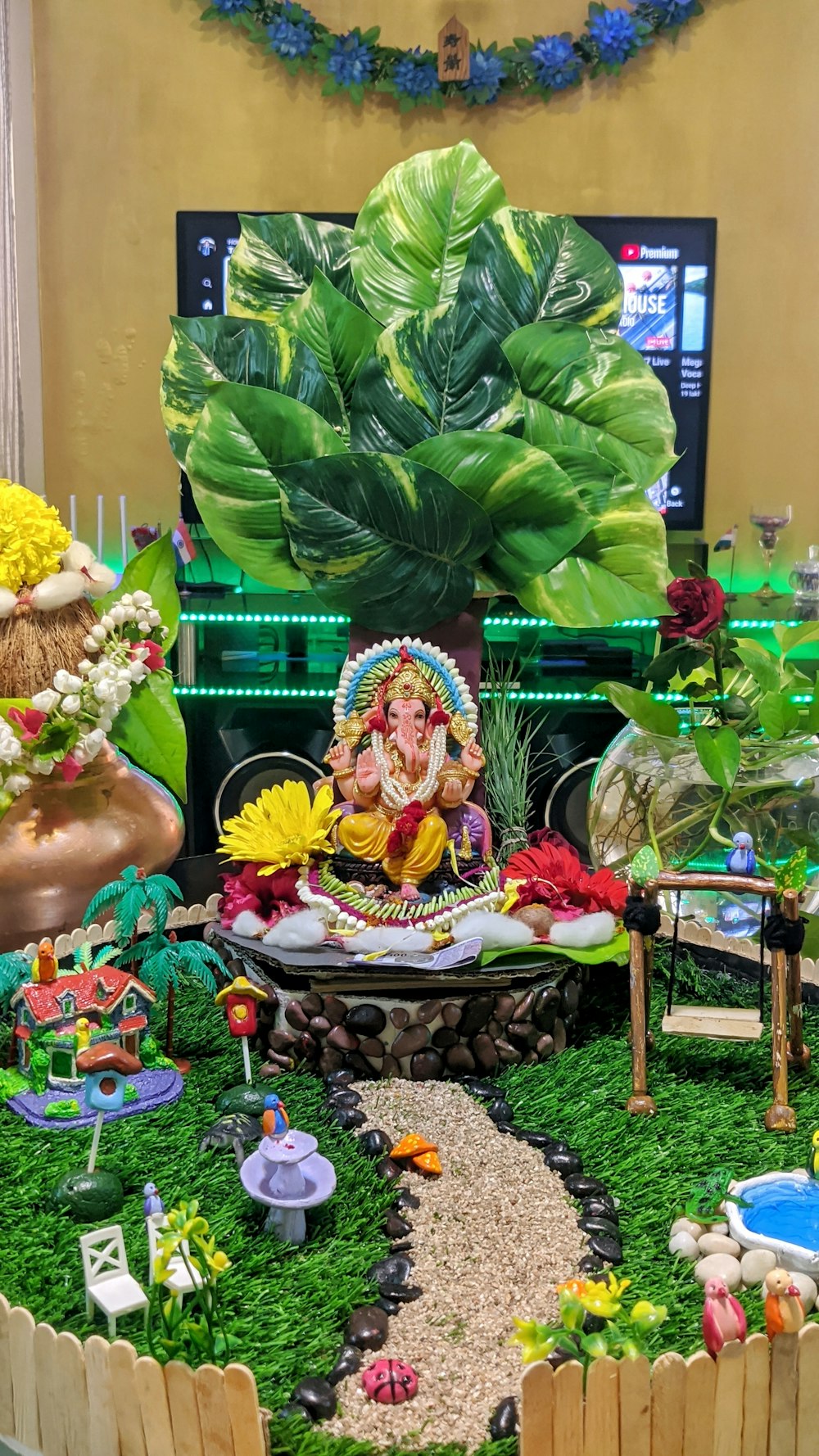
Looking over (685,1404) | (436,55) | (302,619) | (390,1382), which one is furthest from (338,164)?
(685,1404)

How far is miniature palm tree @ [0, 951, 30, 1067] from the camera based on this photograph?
8.23ft

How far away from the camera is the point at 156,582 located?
3131mm

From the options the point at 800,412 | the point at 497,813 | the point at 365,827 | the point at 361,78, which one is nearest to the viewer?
the point at 365,827

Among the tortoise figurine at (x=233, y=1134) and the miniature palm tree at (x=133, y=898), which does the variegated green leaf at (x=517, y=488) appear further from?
the tortoise figurine at (x=233, y=1134)

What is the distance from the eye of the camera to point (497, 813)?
13.4 feet

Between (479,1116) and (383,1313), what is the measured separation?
632 millimetres

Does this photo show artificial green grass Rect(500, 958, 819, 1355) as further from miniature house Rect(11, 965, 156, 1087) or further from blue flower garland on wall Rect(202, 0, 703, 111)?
blue flower garland on wall Rect(202, 0, 703, 111)

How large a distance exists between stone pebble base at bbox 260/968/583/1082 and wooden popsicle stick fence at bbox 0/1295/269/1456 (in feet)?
3.18

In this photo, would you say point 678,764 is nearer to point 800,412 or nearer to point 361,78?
point 800,412

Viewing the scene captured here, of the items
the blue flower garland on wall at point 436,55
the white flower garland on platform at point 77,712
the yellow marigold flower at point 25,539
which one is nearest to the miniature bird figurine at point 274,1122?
the white flower garland on platform at point 77,712

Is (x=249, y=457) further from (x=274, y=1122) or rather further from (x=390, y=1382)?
(x=390, y=1382)

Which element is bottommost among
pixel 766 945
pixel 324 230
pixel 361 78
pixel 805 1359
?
pixel 805 1359

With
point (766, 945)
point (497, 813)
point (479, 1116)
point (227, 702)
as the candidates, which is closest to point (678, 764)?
point (766, 945)

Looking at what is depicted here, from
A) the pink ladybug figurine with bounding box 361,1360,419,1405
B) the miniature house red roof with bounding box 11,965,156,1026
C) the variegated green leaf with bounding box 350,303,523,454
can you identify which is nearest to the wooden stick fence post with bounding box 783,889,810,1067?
the pink ladybug figurine with bounding box 361,1360,419,1405
